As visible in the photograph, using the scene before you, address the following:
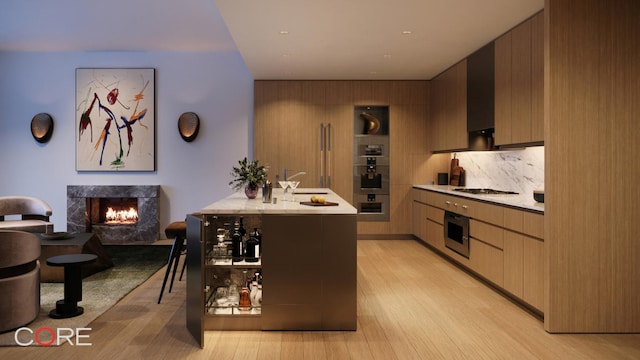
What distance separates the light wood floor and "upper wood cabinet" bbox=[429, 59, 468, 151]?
239cm

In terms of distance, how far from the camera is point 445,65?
5.96 m

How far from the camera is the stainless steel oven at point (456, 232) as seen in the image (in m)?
4.74

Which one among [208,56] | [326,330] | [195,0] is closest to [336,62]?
[195,0]

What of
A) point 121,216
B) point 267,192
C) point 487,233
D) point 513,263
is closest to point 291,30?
point 267,192

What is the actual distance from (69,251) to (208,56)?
3891 mm

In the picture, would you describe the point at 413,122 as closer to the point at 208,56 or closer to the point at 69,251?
the point at 208,56

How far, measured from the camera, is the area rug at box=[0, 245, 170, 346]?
3.17 meters

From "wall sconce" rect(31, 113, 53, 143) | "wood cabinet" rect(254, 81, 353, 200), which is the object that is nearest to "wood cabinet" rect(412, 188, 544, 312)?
"wood cabinet" rect(254, 81, 353, 200)

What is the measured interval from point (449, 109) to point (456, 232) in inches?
74.7

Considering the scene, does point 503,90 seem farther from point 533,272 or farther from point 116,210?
point 116,210

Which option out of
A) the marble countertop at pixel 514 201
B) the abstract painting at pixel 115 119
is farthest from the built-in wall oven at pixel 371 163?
the abstract painting at pixel 115 119

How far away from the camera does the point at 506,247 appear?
3855 mm

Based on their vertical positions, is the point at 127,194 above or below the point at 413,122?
below

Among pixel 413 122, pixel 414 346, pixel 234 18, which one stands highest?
pixel 234 18
